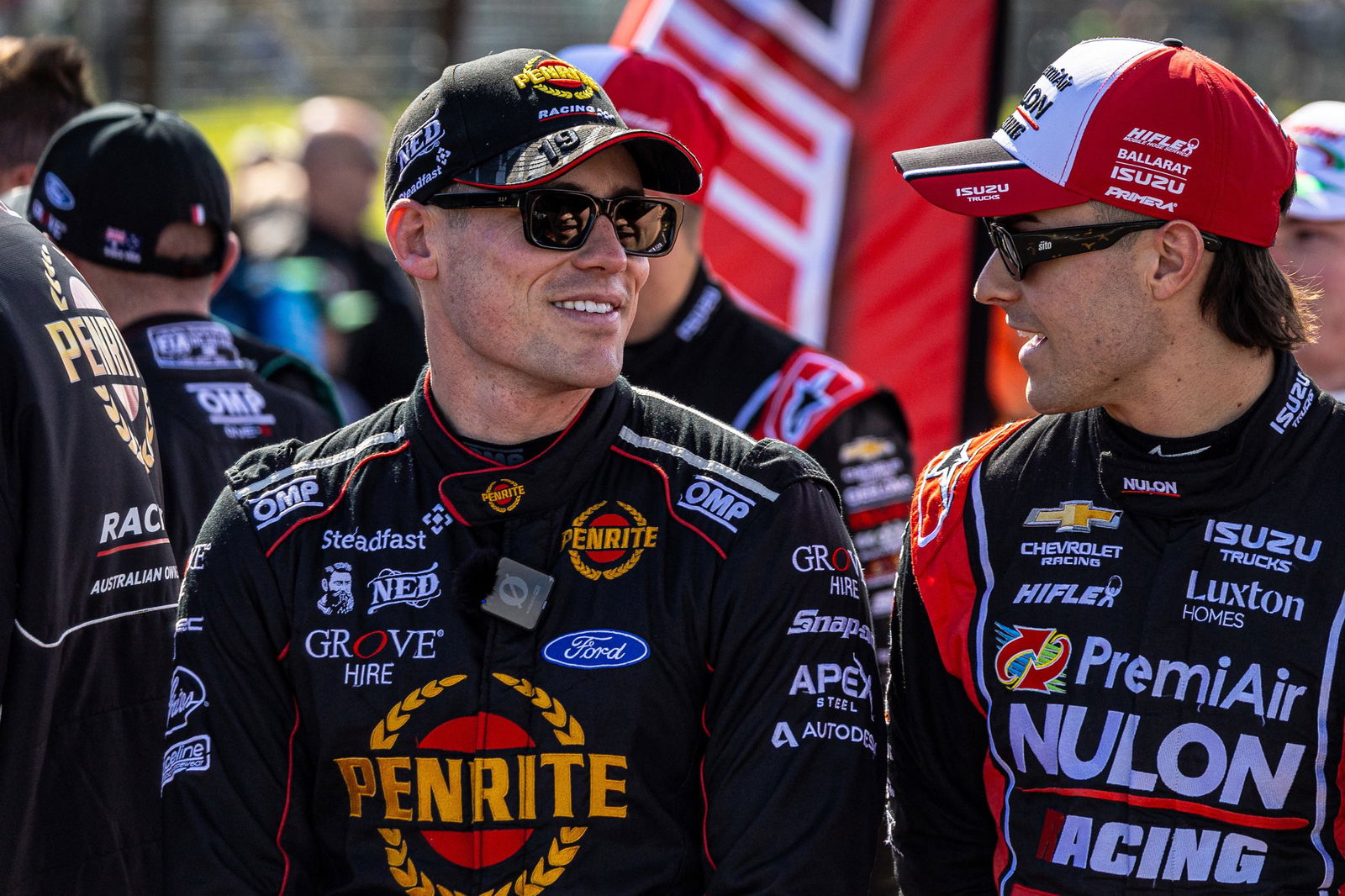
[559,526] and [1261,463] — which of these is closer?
[1261,463]

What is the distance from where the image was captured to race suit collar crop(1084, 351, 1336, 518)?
2320mm

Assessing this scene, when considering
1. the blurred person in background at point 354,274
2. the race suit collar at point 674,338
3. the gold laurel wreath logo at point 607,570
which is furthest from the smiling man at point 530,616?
the blurred person in background at point 354,274

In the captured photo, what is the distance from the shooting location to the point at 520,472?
2.49 metres

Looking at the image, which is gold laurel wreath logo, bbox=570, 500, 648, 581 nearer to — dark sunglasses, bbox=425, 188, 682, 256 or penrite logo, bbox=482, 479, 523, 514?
penrite logo, bbox=482, 479, 523, 514

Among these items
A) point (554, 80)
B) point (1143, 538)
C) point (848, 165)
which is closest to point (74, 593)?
point (554, 80)

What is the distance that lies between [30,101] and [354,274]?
3.45 m

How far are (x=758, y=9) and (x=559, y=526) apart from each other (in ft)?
9.33

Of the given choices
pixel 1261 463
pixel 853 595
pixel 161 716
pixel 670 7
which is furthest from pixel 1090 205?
pixel 670 7

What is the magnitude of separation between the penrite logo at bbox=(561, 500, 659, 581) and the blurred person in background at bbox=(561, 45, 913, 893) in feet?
3.61

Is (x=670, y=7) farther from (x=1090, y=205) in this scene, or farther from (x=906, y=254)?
(x=1090, y=205)

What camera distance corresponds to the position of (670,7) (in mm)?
4898

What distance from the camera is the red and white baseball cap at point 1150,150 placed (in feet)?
7.70

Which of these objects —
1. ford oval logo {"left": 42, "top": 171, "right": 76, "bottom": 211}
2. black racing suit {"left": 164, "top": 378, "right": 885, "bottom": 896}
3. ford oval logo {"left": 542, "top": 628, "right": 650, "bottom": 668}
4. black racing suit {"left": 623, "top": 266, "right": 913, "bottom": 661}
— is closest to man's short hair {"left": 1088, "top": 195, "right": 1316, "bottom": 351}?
black racing suit {"left": 164, "top": 378, "right": 885, "bottom": 896}

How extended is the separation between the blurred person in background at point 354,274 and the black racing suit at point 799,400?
145 inches
